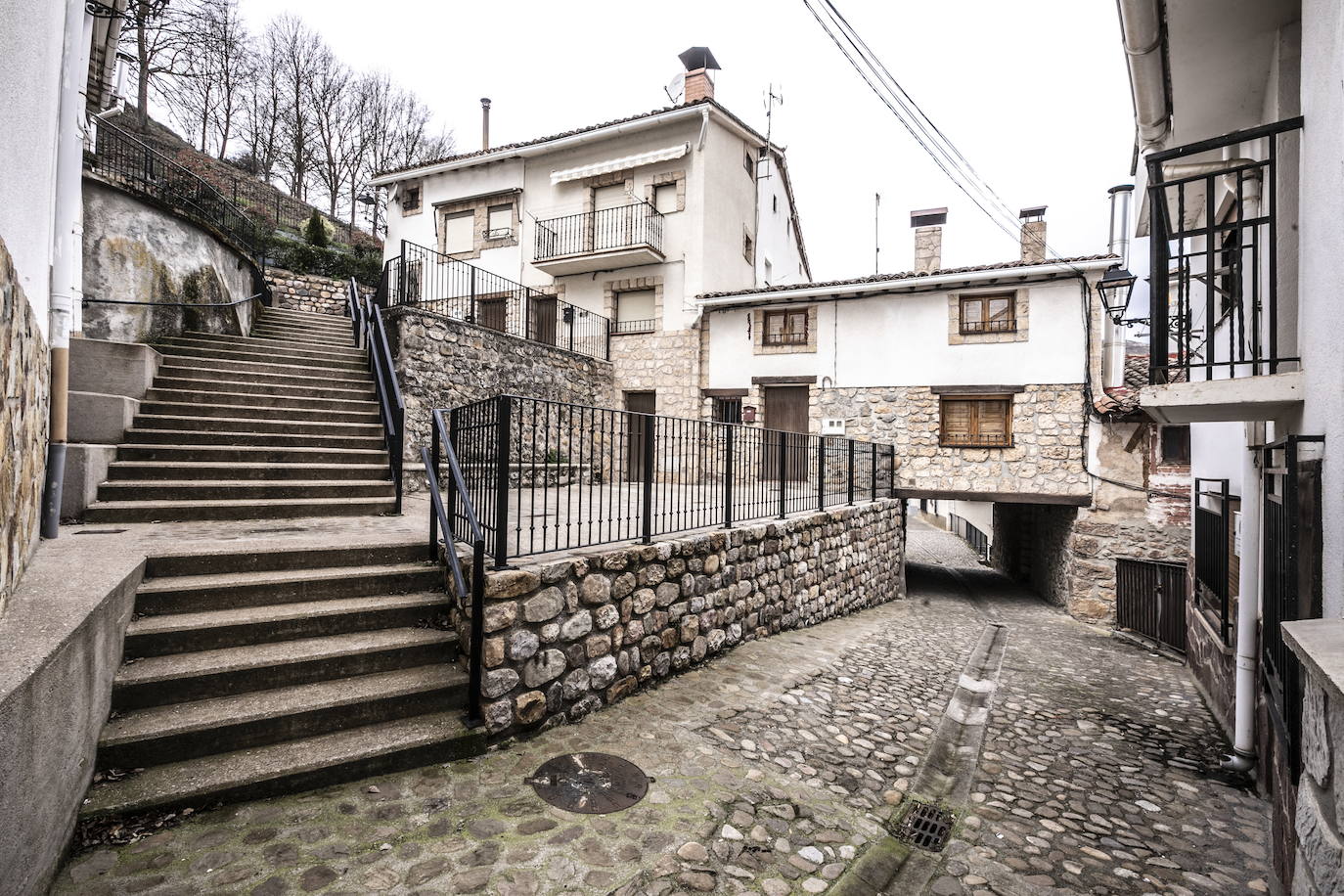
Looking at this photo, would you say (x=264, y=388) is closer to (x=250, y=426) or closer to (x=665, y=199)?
(x=250, y=426)

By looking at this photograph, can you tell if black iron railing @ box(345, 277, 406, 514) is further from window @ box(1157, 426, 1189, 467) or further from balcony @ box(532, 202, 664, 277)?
window @ box(1157, 426, 1189, 467)

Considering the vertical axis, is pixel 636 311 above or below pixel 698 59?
below

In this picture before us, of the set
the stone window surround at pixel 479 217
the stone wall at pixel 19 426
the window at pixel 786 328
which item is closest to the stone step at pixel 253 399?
the stone wall at pixel 19 426

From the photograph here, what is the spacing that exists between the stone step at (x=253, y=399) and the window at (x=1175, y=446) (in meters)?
12.8

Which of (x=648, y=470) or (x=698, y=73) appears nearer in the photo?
(x=648, y=470)

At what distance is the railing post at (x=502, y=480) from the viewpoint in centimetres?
343

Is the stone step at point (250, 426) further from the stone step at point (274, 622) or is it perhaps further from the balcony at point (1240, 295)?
the balcony at point (1240, 295)

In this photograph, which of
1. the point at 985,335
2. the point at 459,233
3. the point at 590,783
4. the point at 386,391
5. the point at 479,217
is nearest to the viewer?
the point at 590,783

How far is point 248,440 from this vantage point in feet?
Answer: 20.7

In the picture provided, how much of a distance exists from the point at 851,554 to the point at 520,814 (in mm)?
6752

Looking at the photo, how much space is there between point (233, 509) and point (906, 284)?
11.6 m

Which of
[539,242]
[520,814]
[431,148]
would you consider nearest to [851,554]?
[520,814]

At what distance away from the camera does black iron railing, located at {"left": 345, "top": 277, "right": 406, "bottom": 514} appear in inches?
235

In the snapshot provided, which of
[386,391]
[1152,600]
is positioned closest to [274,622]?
[386,391]
